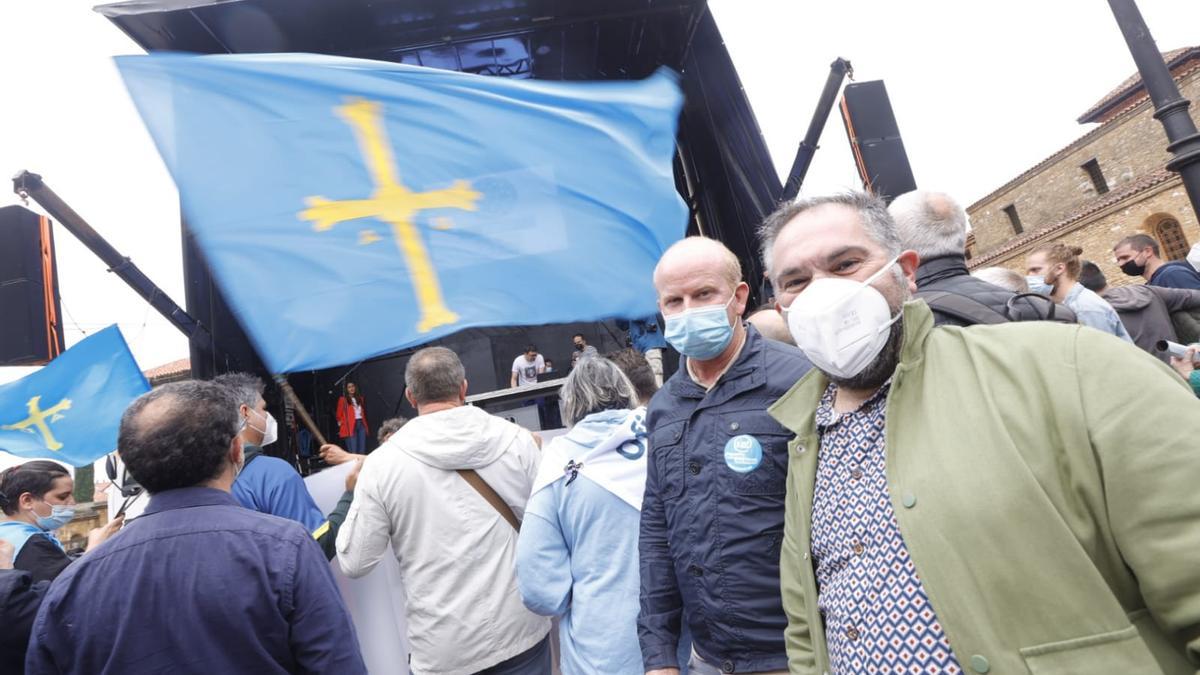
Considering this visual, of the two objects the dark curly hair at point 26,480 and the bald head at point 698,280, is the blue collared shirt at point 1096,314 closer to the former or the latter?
the bald head at point 698,280

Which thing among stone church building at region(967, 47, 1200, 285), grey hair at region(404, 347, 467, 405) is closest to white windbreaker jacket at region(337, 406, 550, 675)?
grey hair at region(404, 347, 467, 405)

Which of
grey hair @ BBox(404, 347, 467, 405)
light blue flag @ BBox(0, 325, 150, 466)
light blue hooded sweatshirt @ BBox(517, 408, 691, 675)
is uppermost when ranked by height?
light blue flag @ BBox(0, 325, 150, 466)

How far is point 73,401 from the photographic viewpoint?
410 centimetres

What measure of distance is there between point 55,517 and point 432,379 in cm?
251

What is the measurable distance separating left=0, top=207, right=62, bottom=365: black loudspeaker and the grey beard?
5.71 m

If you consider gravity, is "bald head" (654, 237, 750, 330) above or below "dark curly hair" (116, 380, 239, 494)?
above

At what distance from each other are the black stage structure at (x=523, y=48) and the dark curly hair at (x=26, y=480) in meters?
2.21

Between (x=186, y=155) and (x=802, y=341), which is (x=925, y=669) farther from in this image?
(x=186, y=155)

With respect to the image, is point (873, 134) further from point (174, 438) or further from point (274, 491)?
point (174, 438)

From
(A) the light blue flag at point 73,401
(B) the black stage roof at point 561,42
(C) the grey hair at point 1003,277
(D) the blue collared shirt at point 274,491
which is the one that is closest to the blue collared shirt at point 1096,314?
(C) the grey hair at point 1003,277

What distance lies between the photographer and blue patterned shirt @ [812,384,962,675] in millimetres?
1015

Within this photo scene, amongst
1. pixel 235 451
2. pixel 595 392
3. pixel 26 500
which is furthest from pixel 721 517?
pixel 26 500

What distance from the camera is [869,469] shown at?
1163 millimetres

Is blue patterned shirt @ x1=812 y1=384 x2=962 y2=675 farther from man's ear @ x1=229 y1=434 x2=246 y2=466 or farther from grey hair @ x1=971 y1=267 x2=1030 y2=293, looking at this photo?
grey hair @ x1=971 y1=267 x2=1030 y2=293
